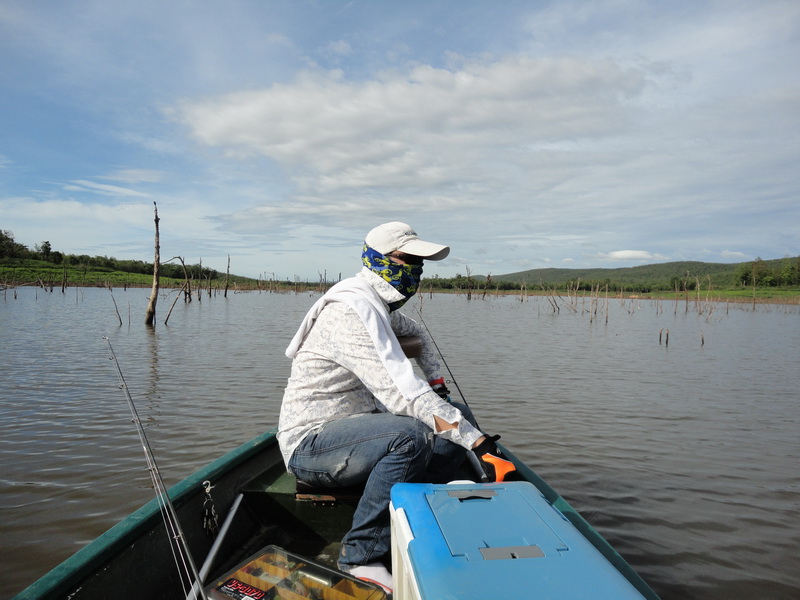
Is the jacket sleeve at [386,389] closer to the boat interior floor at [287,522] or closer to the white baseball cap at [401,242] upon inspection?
the white baseball cap at [401,242]

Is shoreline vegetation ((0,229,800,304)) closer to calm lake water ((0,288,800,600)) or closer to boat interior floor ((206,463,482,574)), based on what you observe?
calm lake water ((0,288,800,600))

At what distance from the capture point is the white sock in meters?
2.05

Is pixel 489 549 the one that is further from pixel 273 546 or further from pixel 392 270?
pixel 392 270

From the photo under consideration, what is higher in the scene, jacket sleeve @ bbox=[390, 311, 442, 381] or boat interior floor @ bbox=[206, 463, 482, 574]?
jacket sleeve @ bbox=[390, 311, 442, 381]

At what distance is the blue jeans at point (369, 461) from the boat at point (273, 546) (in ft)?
0.63

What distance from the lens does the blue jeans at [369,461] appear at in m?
2.11

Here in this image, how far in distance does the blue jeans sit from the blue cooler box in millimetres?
283

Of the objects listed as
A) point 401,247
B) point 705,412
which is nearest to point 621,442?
point 705,412

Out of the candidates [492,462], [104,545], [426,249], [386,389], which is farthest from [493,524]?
[104,545]

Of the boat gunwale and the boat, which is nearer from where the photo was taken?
the boat

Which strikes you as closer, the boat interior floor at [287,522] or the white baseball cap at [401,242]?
the white baseball cap at [401,242]

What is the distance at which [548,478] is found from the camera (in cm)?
487

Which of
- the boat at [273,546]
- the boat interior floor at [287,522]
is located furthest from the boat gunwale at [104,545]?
the boat interior floor at [287,522]

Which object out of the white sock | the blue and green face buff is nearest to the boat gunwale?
the white sock
